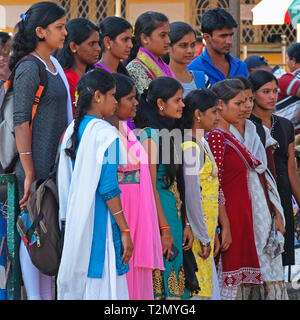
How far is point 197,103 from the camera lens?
15.5ft

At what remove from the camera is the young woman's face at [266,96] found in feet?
18.2

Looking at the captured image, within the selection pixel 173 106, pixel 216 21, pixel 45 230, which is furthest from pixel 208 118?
pixel 216 21

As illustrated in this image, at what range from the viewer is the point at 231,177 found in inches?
194

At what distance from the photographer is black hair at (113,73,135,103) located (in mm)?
4277

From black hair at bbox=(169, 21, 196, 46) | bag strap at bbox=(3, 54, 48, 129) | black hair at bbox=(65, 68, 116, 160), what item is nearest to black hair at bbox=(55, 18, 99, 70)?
bag strap at bbox=(3, 54, 48, 129)

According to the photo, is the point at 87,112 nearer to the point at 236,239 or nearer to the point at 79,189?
the point at 79,189

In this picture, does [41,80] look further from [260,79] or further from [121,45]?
[260,79]

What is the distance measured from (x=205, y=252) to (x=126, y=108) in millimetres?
1018

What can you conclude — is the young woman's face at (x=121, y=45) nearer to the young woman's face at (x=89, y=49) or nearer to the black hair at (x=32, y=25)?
the young woman's face at (x=89, y=49)

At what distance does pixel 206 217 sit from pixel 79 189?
118 centimetres

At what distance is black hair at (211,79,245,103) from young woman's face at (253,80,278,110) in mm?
469

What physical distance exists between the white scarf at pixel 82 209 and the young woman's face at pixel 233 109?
4.89ft

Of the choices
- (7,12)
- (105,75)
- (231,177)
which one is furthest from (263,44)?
(105,75)

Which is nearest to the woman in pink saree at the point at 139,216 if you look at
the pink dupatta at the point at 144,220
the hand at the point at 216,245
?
the pink dupatta at the point at 144,220
